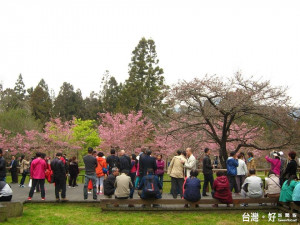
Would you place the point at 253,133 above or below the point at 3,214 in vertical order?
above

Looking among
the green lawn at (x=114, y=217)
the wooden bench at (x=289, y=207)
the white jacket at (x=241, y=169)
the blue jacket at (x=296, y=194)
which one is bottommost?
the green lawn at (x=114, y=217)


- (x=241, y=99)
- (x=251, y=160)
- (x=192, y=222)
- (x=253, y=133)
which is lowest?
(x=192, y=222)

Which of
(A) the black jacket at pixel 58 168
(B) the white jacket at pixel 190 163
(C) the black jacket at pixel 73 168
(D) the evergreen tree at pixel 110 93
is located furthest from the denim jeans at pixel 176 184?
(D) the evergreen tree at pixel 110 93

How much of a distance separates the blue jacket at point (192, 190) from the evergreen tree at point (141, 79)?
3087 cm

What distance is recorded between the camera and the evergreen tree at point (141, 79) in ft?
135

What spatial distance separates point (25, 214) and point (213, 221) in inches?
193

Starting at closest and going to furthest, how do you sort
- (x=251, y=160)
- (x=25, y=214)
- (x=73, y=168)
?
(x=25, y=214)
(x=251, y=160)
(x=73, y=168)

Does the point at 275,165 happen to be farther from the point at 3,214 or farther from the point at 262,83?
the point at 3,214

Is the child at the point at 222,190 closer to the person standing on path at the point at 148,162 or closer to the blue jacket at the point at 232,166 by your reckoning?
the blue jacket at the point at 232,166

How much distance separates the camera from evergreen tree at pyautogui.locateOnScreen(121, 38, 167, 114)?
41156mm

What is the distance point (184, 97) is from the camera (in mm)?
15367

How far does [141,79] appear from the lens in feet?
142

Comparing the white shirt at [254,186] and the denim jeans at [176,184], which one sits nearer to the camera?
the white shirt at [254,186]

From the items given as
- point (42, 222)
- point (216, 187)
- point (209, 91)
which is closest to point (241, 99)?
point (209, 91)
